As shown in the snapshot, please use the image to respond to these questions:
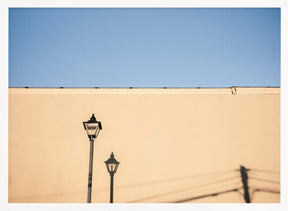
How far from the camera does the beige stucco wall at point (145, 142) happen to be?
→ 6320 mm

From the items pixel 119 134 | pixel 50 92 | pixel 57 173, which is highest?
pixel 50 92

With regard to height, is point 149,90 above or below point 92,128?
above

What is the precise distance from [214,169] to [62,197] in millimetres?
4738

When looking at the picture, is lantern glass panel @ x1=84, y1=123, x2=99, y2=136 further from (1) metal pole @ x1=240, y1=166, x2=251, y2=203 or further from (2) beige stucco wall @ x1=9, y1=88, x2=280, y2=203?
(1) metal pole @ x1=240, y1=166, x2=251, y2=203

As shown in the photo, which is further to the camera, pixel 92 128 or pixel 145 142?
pixel 145 142

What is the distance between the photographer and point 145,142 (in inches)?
266

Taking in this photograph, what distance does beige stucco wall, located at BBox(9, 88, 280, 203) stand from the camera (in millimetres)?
6320

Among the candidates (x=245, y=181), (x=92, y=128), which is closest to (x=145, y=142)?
(x=92, y=128)

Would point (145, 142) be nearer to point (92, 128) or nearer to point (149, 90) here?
point (149, 90)

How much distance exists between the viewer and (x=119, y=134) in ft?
22.4
